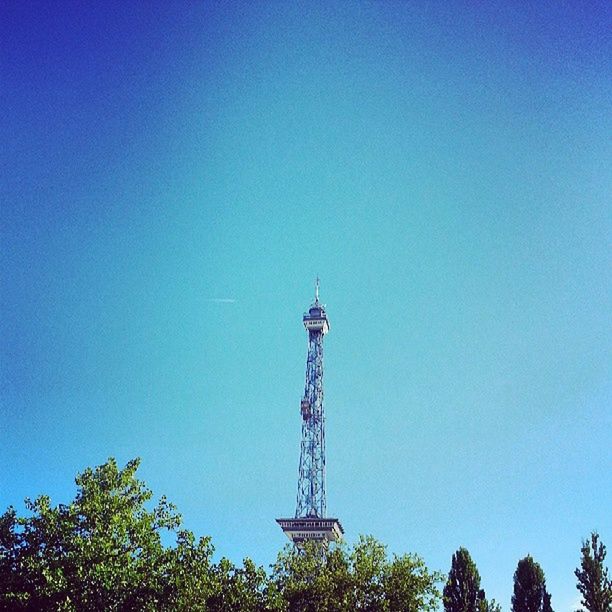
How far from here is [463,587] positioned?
49.0 metres

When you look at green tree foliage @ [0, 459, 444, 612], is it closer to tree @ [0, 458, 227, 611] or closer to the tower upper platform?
tree @ [0, 458, 227, 611]

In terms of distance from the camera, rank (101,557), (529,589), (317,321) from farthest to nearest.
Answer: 1. (317,321)
2. (529,589)
3. (101,557)

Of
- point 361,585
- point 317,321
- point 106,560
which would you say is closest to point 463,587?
point 361,585

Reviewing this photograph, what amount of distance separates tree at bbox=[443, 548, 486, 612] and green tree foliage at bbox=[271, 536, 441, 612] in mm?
18901

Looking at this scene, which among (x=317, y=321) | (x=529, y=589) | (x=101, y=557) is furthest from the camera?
(x=317, y=321)

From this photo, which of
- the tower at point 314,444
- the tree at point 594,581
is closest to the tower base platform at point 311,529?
the tower at point 314,444

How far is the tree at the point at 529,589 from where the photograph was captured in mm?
47250

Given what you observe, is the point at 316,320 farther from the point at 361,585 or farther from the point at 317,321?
the point at 361,585

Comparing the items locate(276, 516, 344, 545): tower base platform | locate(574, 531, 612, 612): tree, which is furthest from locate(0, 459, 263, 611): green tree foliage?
locate(276, 516, 344, 545): tower base platform

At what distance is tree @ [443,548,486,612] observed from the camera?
48.3 metres

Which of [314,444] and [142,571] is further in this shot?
[314,444]

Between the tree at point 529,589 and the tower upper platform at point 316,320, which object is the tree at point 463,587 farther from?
the tower upper platform at point 316,320

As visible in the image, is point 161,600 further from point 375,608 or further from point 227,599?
point 375,608

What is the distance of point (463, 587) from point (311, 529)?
36.8 metres
